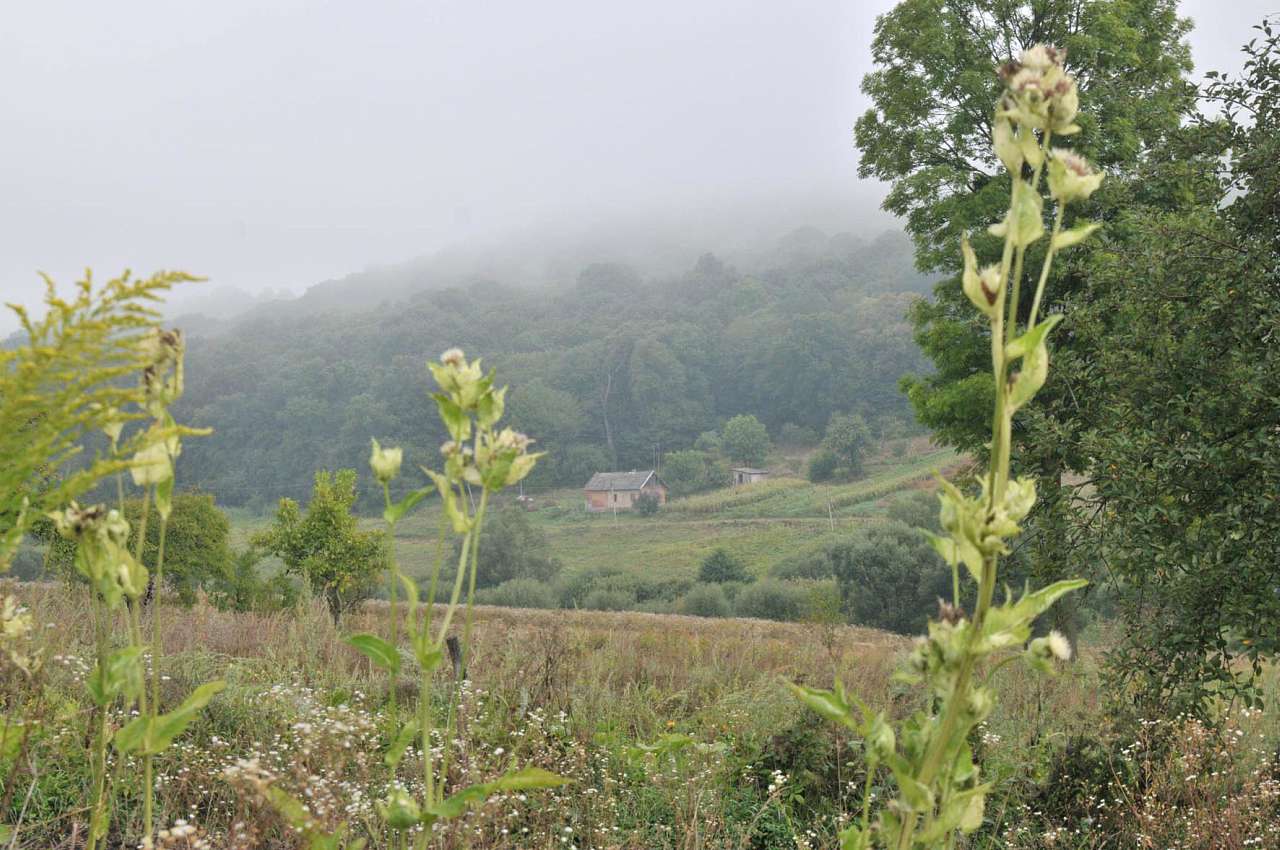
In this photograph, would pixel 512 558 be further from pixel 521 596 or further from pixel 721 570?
pixel 721 570

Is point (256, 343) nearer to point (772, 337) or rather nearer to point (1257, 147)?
point (772, 337)

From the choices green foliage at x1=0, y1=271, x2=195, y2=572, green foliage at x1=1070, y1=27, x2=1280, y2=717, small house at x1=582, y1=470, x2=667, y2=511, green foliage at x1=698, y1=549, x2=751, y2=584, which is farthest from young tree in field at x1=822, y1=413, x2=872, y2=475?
green foliage at x1=0, y1=271, x2=195, y2=572

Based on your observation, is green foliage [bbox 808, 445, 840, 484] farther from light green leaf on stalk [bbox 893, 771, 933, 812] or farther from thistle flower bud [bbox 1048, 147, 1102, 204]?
light green leaf on stalk [bbox 893, 771, 933, 812]

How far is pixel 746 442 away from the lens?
8444 centimetres

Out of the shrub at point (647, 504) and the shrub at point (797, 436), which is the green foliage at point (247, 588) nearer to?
the shrub at point (647, 504)

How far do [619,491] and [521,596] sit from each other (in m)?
38.4

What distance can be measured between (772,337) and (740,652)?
99.4 metres

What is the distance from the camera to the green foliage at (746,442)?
84.1 metres

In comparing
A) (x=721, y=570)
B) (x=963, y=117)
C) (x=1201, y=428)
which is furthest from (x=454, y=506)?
(x=721, y=570)

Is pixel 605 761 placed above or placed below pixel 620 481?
above

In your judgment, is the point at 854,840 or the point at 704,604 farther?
the point at 704,604

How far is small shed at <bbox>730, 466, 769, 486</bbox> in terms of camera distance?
7619 centimetres

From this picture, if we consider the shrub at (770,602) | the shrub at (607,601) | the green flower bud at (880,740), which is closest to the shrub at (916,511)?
the shrub at (770,602)

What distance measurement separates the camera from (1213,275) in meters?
5.27
